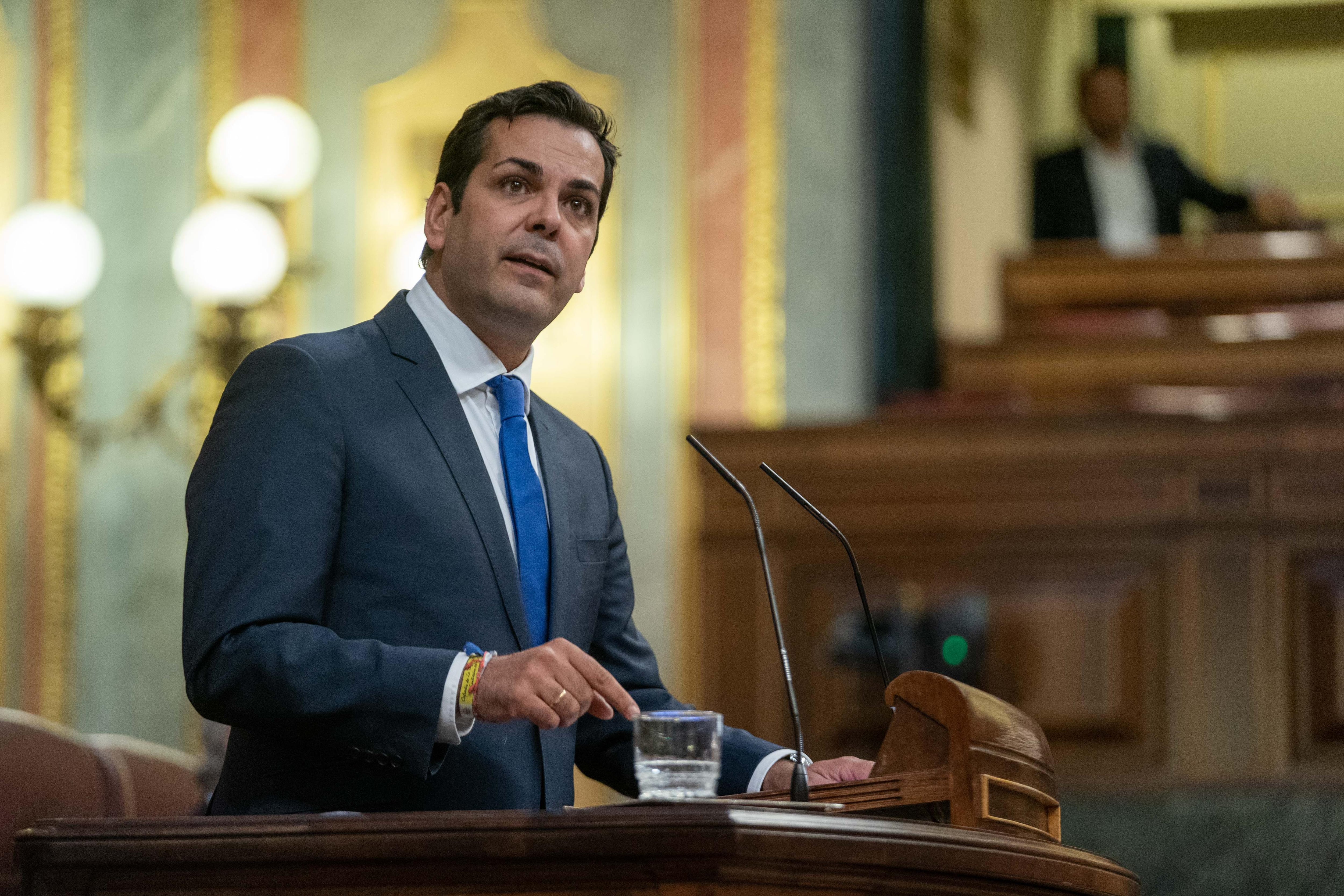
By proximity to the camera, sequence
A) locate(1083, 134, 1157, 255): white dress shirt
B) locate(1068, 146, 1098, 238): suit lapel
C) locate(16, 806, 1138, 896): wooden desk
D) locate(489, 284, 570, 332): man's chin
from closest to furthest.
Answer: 1. locate(16, 806, 1138, 896): wooden desk
2. locate(489, 284, 570, 332): man's chin
3. locate(1068, 146, 1098, 238): suit lapel
4. locate(1083, 134, 1157, 255): white dress shirt

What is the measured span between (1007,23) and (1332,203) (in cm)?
375

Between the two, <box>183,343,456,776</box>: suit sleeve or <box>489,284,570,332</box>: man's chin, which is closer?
<box>183,343,456,776</box>: suit sleeve

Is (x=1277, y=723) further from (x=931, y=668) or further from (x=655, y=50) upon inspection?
(x=655, y=50)

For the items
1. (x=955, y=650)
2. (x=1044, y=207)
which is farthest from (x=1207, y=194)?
(x=955, y=650)

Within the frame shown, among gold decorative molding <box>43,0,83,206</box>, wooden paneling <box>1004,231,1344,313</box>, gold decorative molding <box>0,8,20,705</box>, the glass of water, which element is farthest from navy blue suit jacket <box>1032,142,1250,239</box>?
the glass of water

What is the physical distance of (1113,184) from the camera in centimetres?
759

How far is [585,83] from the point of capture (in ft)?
19.0

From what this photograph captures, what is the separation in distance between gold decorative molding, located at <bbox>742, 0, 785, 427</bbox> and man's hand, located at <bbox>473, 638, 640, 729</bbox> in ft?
13.5

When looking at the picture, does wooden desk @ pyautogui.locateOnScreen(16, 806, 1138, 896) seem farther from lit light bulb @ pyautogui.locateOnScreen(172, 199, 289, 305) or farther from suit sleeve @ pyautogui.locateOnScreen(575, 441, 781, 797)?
lit light bulb @ pyautogui.locateOnScreen(172, 199, 289, 305)

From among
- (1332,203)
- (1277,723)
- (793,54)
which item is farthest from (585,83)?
(1332,203)

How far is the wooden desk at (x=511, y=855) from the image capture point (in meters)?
1.28

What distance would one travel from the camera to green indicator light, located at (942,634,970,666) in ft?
14.8

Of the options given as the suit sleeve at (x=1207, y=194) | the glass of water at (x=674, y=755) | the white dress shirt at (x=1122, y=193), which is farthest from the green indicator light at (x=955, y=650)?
the suit sleeve at (x=1207, y=194)

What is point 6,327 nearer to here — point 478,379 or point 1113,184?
point 478,379
